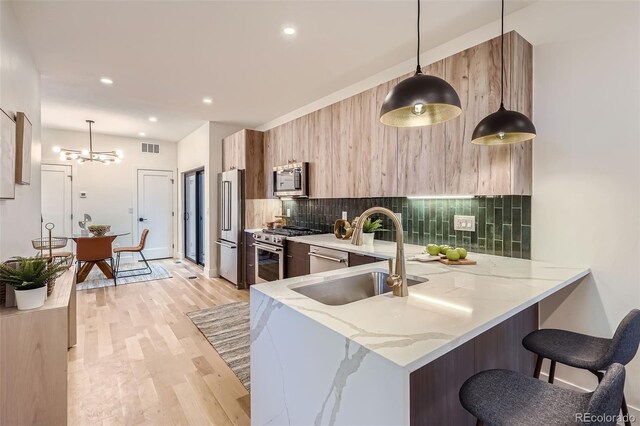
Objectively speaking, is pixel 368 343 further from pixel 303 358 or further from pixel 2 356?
pixel 2 356

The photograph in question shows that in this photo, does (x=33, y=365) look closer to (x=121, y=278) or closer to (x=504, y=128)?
(x=504, y=128)

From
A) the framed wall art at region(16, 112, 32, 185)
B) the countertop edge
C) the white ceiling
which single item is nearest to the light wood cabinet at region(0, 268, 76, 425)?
the framed wall art at region(16, 112, 32, 185)

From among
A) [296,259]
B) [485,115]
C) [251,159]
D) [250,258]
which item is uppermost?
[251,159]

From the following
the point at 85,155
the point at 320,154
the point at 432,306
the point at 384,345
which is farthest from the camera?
the point at 85,155

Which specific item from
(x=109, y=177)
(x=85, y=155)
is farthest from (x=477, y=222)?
(x=109, y=177)

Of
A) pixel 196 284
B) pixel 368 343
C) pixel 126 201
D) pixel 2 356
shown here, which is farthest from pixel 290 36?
pixel 126 201

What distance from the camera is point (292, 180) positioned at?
4.08m

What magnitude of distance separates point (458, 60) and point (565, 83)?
698 mm

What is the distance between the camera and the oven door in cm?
375

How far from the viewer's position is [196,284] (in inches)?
195

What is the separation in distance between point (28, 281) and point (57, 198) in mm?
5696

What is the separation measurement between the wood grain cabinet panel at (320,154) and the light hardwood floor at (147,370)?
76.8 inches

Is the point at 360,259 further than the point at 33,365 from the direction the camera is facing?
Yes

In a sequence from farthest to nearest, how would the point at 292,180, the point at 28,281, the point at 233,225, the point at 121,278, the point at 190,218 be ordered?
the point at 190,218
the point at 121,278
the point at 233,225
the point at 292,180
the point at 28,281
